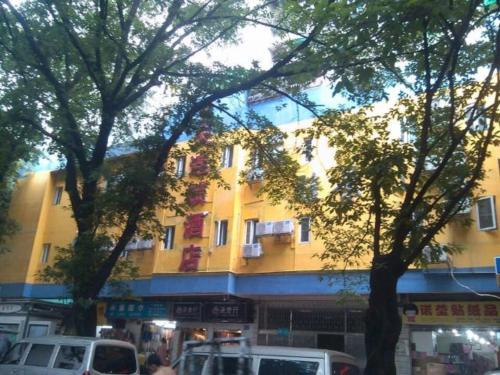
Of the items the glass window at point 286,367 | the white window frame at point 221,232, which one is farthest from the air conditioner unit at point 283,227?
the glass window at point 286,367

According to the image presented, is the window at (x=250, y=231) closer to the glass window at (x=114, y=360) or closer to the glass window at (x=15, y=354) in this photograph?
the glass window at (x=114, y=360)

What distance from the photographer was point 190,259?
18453 mm

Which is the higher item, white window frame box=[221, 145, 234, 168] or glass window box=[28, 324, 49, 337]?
white window frame box=[221, 145, 234, 168]

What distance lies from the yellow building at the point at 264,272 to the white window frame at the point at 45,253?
559 centimetres

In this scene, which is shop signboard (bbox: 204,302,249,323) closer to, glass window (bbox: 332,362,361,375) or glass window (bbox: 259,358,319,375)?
glass window (bbox: 332,362,361,375)

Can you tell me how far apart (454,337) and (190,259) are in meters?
8.66

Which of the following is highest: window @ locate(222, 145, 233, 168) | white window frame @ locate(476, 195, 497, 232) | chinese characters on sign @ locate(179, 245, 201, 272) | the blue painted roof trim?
window @ locate(222, 145, 233, 168)

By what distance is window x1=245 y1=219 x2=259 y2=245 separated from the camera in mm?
17875

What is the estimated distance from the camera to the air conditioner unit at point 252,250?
17031 millimetres

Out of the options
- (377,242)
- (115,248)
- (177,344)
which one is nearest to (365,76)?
(377,242)

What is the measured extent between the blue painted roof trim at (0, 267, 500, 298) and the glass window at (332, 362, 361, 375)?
3.33 metres

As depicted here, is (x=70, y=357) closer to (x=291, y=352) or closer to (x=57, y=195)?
(x=291, y=352)

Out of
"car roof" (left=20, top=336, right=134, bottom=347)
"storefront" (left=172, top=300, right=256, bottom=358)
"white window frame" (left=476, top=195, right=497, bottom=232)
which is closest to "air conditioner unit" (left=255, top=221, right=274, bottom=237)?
"storefront" (left=172, top=300, right=256, bottom=358)

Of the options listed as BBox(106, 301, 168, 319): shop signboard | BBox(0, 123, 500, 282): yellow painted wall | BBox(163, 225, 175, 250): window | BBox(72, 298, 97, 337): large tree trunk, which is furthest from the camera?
BBox(106, 301, 168, 319): shop signboard
